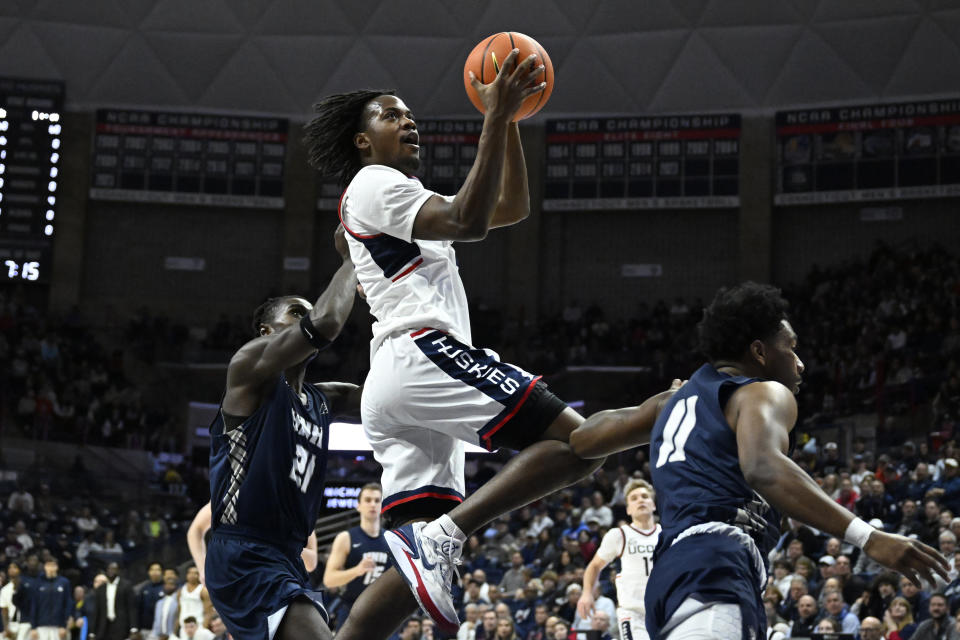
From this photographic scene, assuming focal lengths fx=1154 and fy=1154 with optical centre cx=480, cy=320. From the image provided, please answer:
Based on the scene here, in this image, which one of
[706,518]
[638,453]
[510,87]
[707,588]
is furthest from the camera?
[638,453]

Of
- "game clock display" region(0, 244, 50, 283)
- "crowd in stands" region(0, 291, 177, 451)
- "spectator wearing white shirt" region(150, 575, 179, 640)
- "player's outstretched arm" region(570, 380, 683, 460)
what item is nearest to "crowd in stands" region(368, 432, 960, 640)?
"spectator wearing white shirt" region(150, 575, 179, 640)

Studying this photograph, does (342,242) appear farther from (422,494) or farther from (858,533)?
(858,533)

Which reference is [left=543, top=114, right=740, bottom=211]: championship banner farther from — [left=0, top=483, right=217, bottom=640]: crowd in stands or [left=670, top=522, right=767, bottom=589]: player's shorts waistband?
[left=670, top=522, right=767, bottom=589]: player's shorts waistband

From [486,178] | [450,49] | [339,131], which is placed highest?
[450,49]

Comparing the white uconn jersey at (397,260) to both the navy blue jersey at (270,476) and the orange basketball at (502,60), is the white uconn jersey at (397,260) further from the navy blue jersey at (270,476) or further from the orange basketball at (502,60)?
the navy blue jersey at (270,476)

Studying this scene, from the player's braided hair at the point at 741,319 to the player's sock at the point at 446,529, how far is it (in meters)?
1.11

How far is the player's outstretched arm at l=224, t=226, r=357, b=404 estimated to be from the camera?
4730 mm

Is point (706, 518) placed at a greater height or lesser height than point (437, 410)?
lesser

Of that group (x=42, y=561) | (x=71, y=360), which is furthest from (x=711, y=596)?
(x=71, y=360)

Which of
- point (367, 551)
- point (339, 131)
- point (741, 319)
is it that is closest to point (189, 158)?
point (367, 551)

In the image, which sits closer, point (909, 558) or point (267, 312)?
point (909, 558)

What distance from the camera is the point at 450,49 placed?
26891mm

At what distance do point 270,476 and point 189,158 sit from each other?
22.3m

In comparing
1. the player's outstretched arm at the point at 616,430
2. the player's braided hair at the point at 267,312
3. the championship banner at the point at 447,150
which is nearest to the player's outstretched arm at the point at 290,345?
the player's braided hair at the point at 267,312
